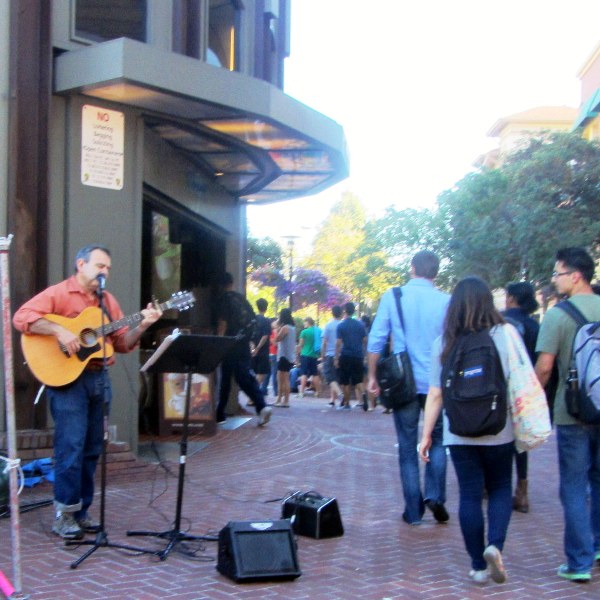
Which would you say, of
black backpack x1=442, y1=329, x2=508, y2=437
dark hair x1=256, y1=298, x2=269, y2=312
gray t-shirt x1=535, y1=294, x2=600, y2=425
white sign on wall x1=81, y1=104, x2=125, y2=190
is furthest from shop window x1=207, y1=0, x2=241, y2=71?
black backpack x1=442, y1=329, x2=508, y2=437

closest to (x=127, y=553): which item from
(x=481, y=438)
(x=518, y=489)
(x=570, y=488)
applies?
(x=481, y=438)

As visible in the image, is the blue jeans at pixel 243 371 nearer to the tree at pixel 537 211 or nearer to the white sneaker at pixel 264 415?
the white sneaker at pixel 264 415

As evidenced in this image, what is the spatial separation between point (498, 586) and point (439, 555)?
69cm

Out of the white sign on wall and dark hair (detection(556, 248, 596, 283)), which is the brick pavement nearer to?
dark hair (detection(556, 248, 596, 283))

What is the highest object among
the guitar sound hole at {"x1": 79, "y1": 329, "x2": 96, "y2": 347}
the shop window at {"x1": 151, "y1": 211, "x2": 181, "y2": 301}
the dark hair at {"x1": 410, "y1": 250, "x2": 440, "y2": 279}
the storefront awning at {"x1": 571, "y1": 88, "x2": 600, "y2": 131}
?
the storefront awning at {"x1": 571, "y1": 88, "x2": 600, "y2": 131}

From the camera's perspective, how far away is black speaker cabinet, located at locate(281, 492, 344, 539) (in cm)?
613

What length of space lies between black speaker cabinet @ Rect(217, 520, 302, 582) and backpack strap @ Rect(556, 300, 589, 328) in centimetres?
199

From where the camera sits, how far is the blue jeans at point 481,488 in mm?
4961

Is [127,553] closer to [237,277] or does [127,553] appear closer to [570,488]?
[570,488]

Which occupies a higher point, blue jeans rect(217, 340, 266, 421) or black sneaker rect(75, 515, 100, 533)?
blue jeans rect(217, 340, 266, 421)

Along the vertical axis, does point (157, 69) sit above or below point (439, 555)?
above

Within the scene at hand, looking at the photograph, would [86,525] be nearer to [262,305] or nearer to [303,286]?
[262,305]

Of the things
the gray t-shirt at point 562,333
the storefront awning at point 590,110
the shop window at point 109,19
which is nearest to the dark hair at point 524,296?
the gray t-shirt at point 562,333

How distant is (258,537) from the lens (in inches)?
207
